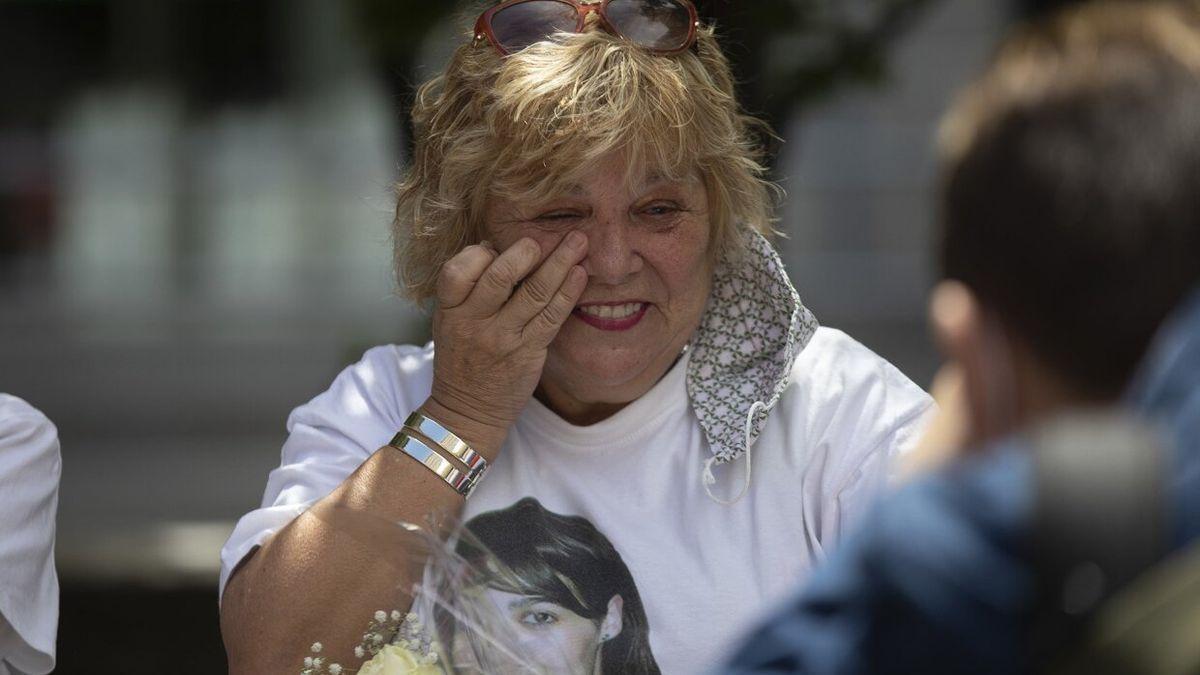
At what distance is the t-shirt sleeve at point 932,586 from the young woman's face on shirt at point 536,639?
672 mm

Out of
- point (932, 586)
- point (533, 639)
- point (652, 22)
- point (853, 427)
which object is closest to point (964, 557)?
point (932, 586)

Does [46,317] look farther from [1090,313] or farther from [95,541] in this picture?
[1090,313]

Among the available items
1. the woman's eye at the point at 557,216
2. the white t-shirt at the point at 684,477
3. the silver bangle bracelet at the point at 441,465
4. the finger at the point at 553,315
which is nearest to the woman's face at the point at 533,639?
the white t-shirt at the point at 684,477

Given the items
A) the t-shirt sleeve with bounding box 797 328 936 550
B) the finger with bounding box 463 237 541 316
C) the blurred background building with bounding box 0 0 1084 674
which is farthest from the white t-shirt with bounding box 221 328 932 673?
the blurred background building with bounding box 0 0 1084 674

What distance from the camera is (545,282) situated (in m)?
2.43

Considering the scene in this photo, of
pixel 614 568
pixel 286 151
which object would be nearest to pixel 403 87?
pixel 614 568

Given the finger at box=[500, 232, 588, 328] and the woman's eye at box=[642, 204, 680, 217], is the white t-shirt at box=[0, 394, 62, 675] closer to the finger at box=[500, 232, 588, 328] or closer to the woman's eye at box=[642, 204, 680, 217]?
the finger at box=[500, 232, 588, 328]

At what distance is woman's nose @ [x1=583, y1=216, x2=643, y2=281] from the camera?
96.7 inches

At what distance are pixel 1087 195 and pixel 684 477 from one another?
1385 millimetres

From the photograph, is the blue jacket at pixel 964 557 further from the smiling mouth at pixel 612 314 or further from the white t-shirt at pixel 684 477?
the smiling mouth at pixel 612 314

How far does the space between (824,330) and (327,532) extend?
95cm

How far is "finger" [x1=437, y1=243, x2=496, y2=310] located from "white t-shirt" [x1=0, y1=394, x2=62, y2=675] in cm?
69

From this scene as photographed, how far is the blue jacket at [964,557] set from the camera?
108 centimetres

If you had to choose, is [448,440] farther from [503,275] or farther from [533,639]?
[533,639]
